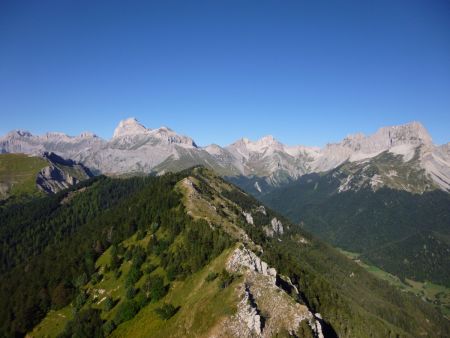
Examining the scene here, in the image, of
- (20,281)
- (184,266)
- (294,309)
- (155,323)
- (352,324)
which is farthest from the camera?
(20,281)

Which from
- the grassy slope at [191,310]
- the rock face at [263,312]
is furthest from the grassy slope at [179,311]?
the rock face at [263,312]

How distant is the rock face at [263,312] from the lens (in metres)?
93.6

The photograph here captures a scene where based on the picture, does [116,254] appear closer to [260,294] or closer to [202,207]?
[202,207]

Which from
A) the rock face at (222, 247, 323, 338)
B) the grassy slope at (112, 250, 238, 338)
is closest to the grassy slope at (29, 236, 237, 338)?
the grassy slope at (112, 250, 238, 338)

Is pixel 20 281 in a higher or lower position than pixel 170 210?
lower

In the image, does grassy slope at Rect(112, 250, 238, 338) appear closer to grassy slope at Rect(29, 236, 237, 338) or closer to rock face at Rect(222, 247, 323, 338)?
grassy slope at Rect(29, 236, 237, 338)

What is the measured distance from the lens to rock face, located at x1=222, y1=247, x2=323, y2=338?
9362cm

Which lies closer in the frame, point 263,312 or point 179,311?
point 263,312

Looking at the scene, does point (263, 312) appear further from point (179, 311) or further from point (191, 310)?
point (179, 311)

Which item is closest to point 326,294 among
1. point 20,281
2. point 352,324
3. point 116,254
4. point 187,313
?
point 352,324

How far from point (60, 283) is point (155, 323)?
7541cm

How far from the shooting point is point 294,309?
102 meters

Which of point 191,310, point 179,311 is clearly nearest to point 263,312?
point 191,310

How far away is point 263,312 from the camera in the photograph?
100375 millimetres
